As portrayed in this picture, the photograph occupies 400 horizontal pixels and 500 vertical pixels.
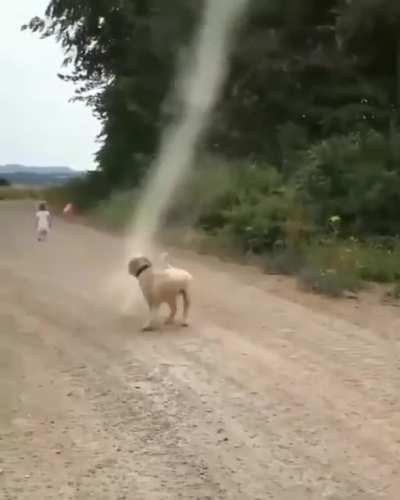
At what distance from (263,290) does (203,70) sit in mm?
12558

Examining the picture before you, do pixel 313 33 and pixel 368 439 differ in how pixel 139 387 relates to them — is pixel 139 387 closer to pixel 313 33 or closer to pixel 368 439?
pixel 368 439

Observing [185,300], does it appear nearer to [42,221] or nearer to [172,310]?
[172,310]

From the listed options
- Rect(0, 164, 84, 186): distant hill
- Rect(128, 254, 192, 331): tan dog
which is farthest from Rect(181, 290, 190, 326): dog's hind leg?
Rect(0, 164, 84, 186): distant hill

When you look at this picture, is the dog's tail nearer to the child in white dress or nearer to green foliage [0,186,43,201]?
the child in white dress

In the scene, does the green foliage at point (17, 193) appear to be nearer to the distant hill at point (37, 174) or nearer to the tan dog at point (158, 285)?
the distant hill at point (37, 174)

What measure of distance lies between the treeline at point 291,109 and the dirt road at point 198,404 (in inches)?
221

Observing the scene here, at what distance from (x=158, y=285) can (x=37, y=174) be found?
19.8m

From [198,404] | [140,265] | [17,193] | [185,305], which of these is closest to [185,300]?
[185,305]

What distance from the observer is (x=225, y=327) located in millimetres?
8945

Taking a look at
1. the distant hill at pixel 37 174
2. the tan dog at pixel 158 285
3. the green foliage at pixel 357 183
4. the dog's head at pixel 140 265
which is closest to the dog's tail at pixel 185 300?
the tan dog at pixel 158 285

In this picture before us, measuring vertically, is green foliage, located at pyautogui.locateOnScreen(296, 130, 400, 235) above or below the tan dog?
above

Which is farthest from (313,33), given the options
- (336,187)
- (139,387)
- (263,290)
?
(139,387)

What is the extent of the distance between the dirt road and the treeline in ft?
18.4

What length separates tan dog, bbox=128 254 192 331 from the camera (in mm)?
8617
